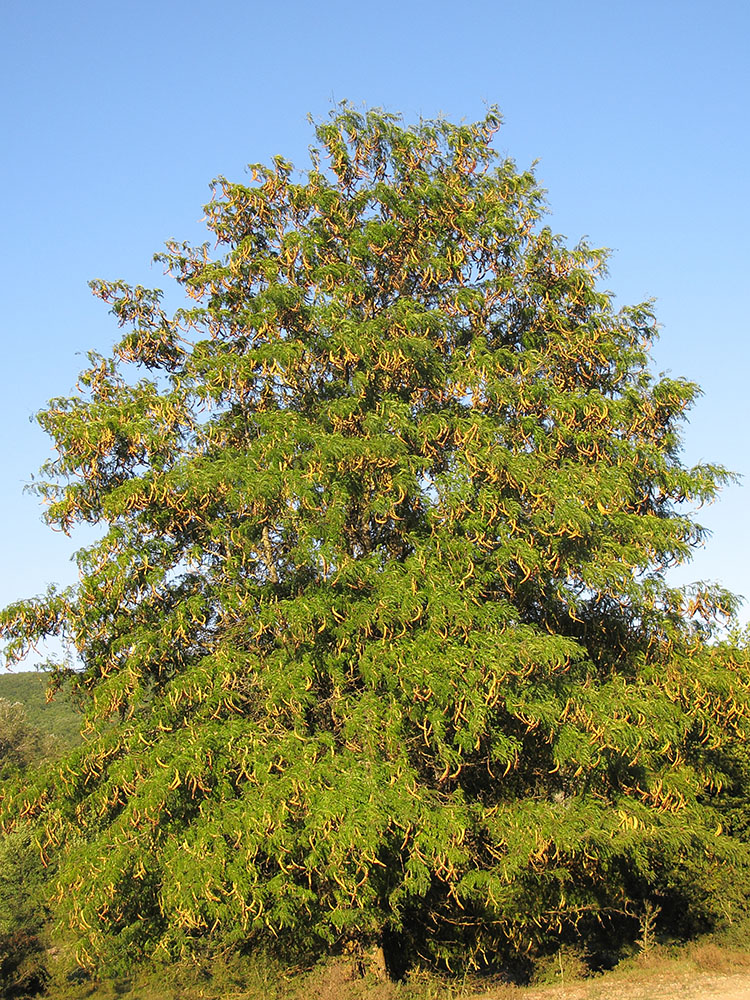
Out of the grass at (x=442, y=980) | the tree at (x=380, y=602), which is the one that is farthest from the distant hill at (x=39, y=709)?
the tree at (x=380, y=602)

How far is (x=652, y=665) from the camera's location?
11.7m

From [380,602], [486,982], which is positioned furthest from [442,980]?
[380,602]

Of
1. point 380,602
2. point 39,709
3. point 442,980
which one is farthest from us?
point 39,709

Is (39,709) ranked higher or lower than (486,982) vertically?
higher

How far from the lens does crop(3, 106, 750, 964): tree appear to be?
32.2ft

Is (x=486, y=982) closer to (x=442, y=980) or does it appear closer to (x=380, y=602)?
(x=442, y=980)

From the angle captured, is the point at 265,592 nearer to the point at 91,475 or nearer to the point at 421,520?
the point at 421,520

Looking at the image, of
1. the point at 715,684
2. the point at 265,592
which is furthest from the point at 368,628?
the point at 715,684

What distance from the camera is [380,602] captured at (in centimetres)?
1037

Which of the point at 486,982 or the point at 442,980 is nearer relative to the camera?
the point at 442,980

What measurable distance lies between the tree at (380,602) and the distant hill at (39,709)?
4113 cm

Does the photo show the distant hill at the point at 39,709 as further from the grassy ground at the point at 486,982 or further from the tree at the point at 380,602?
the tree at the point at 380,602

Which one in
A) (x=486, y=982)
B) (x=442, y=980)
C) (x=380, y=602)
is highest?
(x=380, y=602)

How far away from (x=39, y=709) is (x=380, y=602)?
69.5 metres
